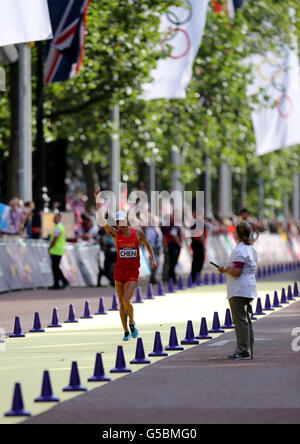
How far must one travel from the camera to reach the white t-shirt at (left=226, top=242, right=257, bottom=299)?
585 inches

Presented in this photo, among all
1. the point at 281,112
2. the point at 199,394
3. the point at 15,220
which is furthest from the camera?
the point at 281,112

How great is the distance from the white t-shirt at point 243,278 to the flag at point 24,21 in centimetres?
766

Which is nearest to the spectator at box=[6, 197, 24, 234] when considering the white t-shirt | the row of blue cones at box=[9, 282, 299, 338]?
the row of blue cones at box=[9, 282, 299, 338]

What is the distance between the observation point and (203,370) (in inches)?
540

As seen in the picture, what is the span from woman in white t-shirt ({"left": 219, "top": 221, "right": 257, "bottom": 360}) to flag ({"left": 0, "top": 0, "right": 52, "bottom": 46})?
761cm

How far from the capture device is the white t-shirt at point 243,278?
14.9 m

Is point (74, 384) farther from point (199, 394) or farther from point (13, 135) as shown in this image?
point (13, 135)

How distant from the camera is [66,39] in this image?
2906 cm

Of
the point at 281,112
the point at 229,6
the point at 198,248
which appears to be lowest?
the point at 198,248

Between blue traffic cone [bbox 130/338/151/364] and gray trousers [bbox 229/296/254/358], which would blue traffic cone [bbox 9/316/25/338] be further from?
gray trousers [bbox 229/296/254/358]

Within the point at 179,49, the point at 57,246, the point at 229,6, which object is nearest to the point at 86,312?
the point at 57,246

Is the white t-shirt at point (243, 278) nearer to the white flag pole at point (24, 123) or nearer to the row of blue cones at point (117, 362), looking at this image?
the row of blue cones at point (117, 362)

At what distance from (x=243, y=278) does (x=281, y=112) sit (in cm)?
2658
